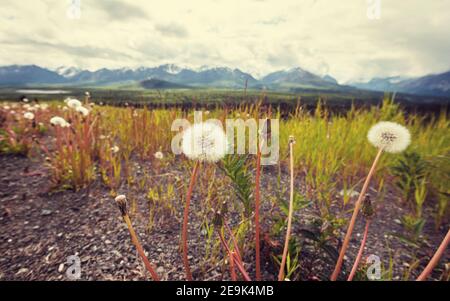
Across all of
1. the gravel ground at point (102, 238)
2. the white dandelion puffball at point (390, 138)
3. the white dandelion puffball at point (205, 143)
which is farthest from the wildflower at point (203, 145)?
the white dandelion puffball at point (390, 138)

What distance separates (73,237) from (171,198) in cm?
65

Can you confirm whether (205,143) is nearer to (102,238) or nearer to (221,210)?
(221,210)

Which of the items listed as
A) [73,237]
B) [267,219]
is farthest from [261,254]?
[73,237]

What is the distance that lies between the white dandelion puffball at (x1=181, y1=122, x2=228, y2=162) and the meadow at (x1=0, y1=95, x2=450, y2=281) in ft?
0.20

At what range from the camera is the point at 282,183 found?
221cm

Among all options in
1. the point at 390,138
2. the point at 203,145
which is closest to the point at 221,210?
the point at 203,145

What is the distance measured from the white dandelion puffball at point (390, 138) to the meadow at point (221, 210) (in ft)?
0.82

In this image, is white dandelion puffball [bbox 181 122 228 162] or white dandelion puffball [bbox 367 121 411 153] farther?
white dandelion puffball [bbox 367 121 411 153]

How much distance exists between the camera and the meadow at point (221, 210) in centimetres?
129

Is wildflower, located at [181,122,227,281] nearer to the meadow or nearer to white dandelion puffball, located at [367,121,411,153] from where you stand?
the meadow

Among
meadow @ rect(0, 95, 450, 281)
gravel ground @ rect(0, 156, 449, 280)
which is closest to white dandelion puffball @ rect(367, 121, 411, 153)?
meadow @ rect(0, 95, 450, 281)

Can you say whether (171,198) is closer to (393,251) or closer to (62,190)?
(62,190)

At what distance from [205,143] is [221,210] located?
28 cm

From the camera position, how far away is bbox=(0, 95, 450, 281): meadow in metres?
1.29
